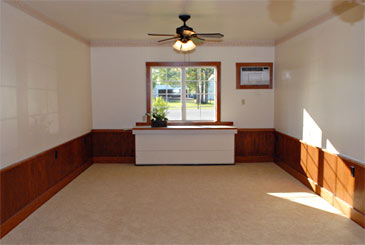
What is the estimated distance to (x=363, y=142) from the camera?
3.25m

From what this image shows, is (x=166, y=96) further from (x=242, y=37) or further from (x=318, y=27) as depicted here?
(x=318, y=27)

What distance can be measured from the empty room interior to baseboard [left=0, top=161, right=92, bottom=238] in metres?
0.02

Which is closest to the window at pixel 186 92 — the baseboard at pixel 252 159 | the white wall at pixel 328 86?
the baseboard at pixel 252 159

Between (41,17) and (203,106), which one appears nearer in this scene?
(41,17)

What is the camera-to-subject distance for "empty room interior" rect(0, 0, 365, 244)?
3285 mm

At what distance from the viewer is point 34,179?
380cm

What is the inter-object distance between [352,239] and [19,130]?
3.72 metres

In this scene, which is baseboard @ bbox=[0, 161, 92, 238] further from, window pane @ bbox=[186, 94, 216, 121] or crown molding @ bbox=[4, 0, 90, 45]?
window pane @ bbox=[186, 94, 216, 121]

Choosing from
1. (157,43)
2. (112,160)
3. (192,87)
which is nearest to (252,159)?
(192,87)

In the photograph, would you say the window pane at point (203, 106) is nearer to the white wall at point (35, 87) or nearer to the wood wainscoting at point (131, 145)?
the wood wainscoting at point (131, 145)

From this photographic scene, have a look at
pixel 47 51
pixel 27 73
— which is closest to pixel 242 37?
pixel 47 51

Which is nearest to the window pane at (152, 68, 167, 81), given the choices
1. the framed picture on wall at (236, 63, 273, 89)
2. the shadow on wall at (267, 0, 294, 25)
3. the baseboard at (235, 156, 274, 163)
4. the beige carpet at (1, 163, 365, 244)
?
the framed picture on wall at (236, 63, 273, 89)

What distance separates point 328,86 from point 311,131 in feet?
2.64

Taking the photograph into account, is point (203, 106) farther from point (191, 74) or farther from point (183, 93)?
point (191, 74)
